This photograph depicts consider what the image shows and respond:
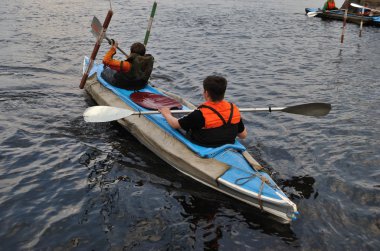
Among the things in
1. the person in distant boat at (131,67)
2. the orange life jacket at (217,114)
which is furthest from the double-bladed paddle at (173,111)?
the person in distant boat at (131,67)

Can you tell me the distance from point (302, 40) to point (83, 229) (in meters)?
18.0

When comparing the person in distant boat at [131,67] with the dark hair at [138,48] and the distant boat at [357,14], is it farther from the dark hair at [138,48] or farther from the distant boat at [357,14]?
the distant boat at [357,14]

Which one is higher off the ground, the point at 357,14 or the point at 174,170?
the point at 174,170

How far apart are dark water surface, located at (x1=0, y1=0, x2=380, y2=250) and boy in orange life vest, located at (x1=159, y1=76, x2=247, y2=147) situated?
2.69 ft

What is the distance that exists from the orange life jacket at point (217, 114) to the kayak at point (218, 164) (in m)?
0.43

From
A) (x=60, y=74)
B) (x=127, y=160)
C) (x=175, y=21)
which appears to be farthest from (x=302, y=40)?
(x=127, y=160)

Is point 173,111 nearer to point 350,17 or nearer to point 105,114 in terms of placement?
point 105,114

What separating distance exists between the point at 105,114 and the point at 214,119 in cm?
219

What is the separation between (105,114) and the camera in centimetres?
706

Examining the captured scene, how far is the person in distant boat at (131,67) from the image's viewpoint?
868cm

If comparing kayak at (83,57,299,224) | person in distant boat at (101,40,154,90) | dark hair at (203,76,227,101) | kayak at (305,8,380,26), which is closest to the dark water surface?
kayak at (83,57,299,224)

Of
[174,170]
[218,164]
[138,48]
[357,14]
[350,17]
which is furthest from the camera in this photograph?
[357,14]

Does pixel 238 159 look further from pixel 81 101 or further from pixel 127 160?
pixel 81 101

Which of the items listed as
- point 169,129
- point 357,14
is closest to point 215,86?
point 169,129
